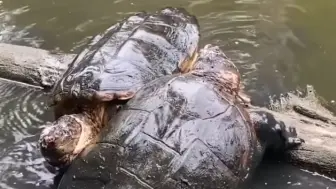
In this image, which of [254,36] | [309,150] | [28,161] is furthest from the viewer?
[254,36]

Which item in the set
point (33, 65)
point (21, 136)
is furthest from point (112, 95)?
point (33, 65)

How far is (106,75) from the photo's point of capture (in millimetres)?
3047

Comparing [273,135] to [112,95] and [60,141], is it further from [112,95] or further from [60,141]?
[60,141]

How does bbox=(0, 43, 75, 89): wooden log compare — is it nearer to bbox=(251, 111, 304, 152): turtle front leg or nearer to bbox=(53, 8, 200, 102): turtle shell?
bbox=(53, 8, 200, 102): turtle shell

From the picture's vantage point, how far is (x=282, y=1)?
510cm

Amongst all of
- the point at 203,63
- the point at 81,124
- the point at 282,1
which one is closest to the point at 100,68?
the point at 81,124

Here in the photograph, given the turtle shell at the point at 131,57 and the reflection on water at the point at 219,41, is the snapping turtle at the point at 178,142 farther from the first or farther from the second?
the reflection on water at the point at 219,41

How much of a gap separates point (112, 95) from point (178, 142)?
0.56 m

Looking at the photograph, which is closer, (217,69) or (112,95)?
(112,95)

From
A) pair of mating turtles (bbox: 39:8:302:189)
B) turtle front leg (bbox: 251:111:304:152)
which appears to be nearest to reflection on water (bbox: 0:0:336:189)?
turtle front leg (bbox: 251:111:304:152)

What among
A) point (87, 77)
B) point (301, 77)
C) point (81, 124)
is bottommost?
point (301, 77)

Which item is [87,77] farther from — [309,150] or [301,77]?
[301,77]

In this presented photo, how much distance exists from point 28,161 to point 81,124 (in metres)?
0.40

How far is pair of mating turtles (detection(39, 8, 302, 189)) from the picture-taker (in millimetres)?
2514
